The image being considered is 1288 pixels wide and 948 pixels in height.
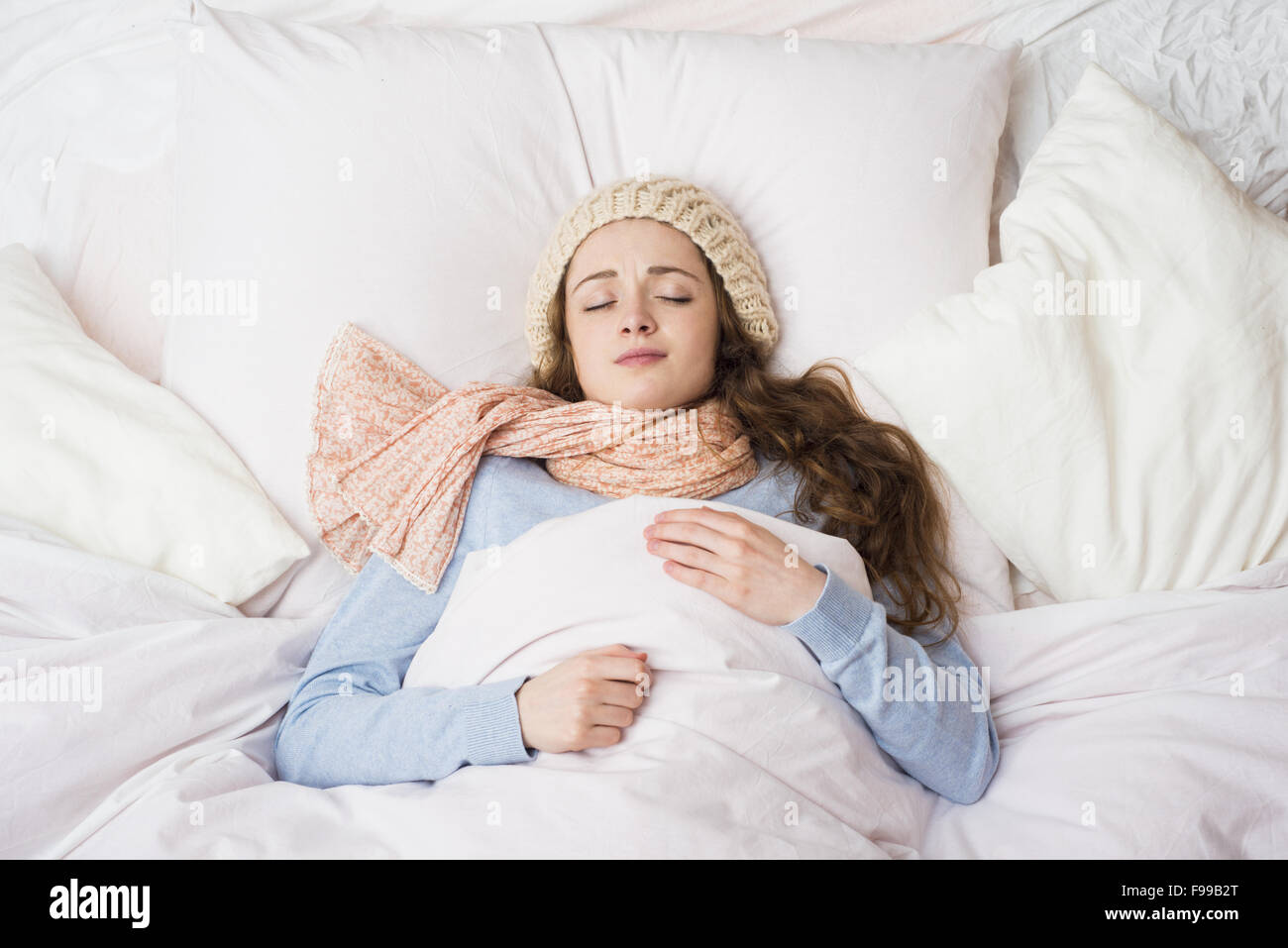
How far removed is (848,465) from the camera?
1640 mm

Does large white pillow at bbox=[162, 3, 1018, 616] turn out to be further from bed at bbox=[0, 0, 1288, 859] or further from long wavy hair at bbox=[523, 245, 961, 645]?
long wavy hair at bbox=[523, 245, 961, 645]

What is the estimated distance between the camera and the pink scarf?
156 centimetres

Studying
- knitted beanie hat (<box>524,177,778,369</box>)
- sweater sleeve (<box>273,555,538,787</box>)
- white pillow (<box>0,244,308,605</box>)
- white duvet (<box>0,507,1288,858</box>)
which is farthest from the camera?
knitted beanie hat (<box>524,177,778,369</box>)

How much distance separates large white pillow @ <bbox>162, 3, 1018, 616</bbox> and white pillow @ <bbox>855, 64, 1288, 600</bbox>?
14 cm

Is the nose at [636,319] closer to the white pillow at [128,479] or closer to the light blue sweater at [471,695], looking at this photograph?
the light blue sweater at [471,695]

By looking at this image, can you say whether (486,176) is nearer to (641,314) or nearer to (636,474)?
(641,314)

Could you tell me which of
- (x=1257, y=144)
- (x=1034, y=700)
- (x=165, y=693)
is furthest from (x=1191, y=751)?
(x=165, y=693)

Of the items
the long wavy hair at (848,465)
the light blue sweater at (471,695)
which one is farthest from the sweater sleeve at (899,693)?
the long wavy hair at (848,465)

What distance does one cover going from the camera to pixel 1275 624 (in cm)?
147

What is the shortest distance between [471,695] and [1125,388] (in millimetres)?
1103

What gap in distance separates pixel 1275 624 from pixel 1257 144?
1.00m

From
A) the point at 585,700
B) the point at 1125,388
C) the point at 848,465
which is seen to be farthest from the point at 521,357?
the point at 1125,388

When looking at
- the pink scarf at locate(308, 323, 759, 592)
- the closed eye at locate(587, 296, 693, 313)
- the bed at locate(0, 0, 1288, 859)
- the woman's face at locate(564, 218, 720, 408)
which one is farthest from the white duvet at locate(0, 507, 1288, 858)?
the closed eye at locate(587, 296, 693, 313)
